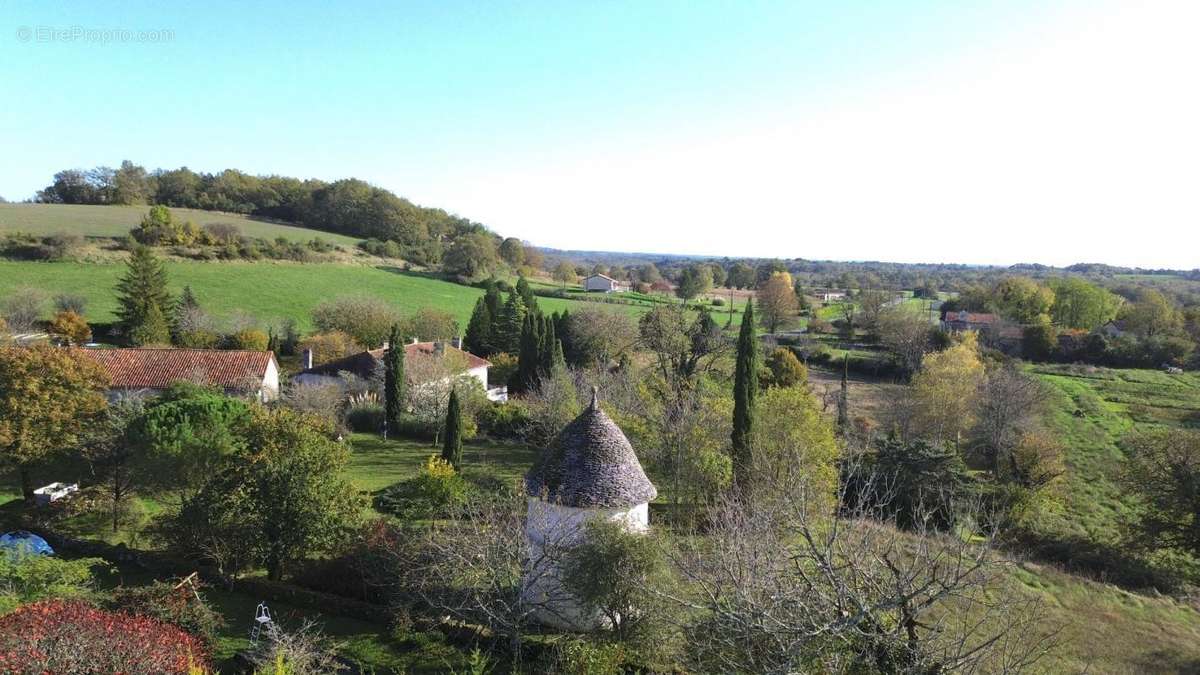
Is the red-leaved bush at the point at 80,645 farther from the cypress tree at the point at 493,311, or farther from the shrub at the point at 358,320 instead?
the cypress tree at the point at 493,311

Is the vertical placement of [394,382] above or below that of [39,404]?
below

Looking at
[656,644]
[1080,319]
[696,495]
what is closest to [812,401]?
[696,495]

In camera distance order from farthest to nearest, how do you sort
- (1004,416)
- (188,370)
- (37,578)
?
(1004,416), (188,370), (37,578)

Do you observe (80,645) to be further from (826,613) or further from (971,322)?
(971,322)

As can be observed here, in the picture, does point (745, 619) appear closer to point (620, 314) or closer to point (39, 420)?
point (39, 420)

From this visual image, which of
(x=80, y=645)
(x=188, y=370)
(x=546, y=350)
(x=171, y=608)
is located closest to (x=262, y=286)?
(x=188, y=370)

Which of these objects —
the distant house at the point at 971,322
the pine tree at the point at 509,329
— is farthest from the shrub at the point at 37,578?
the distant house at the point at 971,322

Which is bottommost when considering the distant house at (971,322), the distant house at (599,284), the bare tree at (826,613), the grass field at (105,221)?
the bare tree at (826,613)
